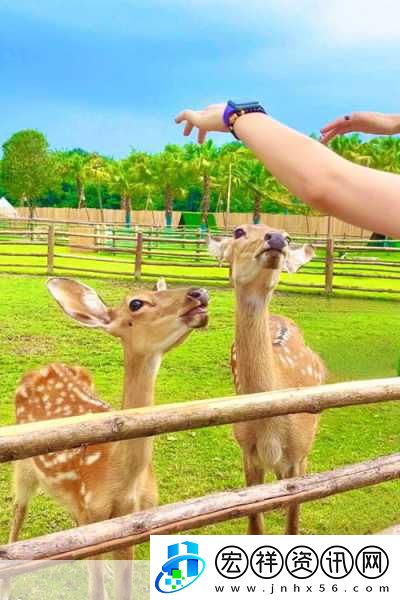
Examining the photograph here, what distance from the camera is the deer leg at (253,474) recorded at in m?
1.79

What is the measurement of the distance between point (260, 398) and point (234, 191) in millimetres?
20691

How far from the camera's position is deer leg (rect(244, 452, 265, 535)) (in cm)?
179

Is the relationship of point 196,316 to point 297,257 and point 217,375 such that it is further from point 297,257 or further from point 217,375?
point 217,375

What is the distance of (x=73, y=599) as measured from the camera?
69.0 inches

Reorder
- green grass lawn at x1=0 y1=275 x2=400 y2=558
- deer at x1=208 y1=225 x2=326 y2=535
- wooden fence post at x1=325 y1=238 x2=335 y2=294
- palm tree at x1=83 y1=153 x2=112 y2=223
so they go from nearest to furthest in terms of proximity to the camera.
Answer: deer at x1=208 y1=225 x2=326 y2=535, green grass lawn at x1=0 y1=275 x2=400 y2=558, wooden fence post at x1=325 y1=238 x2=335 y2=294, palm tree at x1=83 y1=153 x2=112 y2=223

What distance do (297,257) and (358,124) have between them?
66cm

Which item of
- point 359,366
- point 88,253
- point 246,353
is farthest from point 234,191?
point 246,353

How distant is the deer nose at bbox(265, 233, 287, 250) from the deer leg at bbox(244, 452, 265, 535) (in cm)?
56

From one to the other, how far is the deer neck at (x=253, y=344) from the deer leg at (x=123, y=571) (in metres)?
0.46

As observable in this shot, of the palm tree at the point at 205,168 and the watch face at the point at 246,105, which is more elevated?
the palm tree at the point at 205,168

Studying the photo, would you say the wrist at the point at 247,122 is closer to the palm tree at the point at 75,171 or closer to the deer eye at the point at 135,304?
the deer eye at the point at 135,304

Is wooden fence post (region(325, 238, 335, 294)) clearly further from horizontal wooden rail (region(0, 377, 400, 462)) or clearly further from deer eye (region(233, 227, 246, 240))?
horizontal wooden rail (region(0, 377, 400, 462))

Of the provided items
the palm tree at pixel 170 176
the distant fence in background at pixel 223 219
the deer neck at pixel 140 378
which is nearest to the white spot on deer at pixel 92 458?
the deer neck at pixel 140 378

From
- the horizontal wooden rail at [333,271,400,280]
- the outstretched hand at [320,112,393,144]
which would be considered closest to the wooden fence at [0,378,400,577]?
the outstretched hand at [320,112,393,144]
